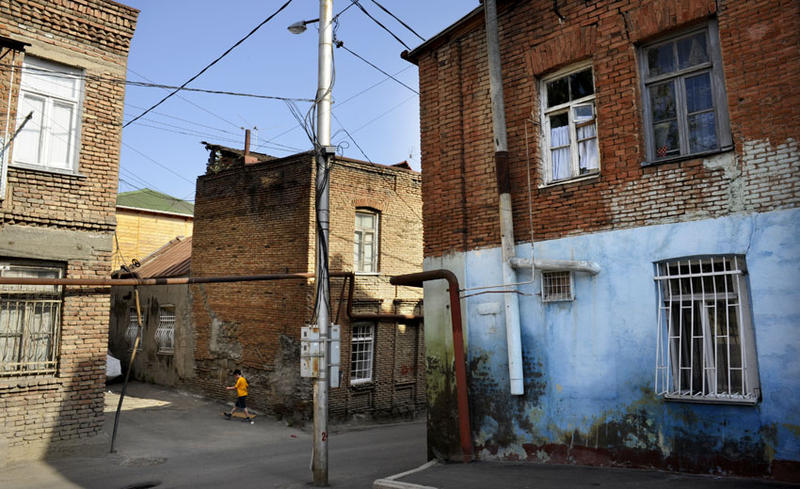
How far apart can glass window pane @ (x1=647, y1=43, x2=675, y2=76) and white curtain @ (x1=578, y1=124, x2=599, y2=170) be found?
105 cm

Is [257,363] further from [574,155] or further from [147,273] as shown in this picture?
[574,155]

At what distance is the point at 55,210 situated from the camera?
33.2ft

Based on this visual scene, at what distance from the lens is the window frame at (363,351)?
16.9m

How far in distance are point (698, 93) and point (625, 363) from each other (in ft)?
11.7

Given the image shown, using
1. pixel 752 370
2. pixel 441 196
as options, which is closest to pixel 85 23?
pixel 441 196

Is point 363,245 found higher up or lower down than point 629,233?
higher up

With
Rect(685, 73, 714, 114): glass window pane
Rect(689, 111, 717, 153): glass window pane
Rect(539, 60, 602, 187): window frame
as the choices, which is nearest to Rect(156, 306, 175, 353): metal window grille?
Rect(539, 60, 602, 187): window frame

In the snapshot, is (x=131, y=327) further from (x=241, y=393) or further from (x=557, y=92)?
(x=557, y=92)

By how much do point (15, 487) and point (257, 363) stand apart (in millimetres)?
8552

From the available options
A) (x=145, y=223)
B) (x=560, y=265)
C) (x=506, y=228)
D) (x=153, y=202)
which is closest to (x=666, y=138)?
(x=560, y=265)

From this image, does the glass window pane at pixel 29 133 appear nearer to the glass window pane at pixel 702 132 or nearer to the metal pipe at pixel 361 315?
the metal pipe at pixel 361 315

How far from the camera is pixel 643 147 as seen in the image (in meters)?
7.44

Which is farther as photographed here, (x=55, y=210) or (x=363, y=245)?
(x=363, y=245)

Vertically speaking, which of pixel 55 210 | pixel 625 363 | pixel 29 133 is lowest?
pixel 625 363
